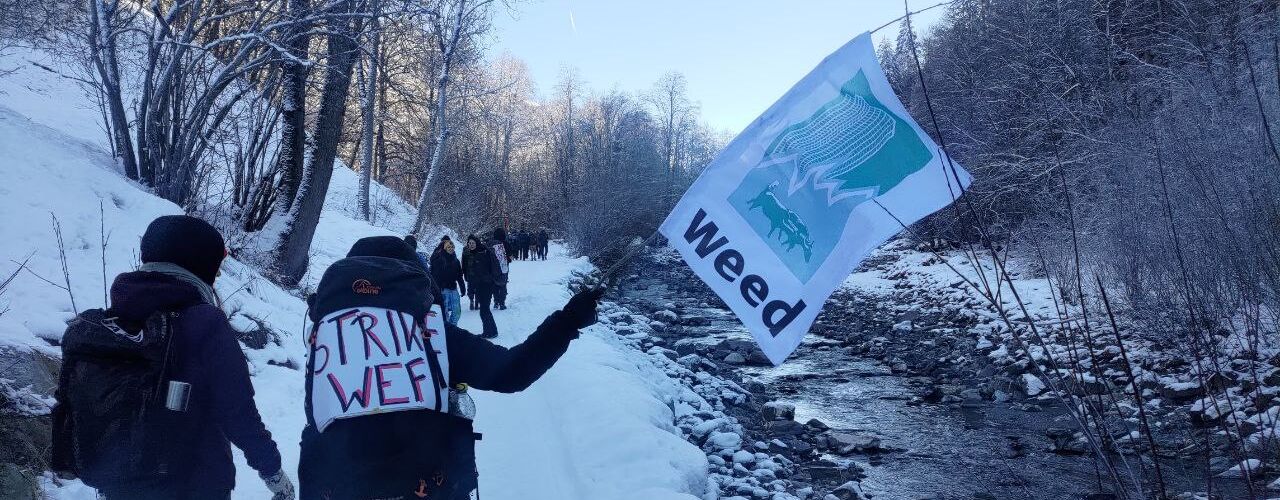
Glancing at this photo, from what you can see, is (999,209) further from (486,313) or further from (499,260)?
(486,313)

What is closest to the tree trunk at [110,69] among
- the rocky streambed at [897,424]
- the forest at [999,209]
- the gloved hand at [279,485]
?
the forest at [999,209]

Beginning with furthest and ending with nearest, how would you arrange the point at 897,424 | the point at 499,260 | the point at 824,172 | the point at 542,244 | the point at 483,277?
the point at 542,244
the point at 499,260
the point at 483,277
the point at 897,424
the point at 824,172

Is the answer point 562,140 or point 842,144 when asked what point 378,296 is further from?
point 562,140

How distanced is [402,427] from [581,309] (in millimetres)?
721

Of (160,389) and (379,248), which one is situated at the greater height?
(379,248)

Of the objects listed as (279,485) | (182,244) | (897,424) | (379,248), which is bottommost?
(897,424)

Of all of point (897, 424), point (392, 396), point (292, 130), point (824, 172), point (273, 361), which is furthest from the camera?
point (292, 130)

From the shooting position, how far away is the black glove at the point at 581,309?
257 cm

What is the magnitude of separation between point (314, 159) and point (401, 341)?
855 cm

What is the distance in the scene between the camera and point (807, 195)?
3.16 metres

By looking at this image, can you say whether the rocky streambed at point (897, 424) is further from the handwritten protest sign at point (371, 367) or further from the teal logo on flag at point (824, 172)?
the handwritten protest sign at point (371, 367)

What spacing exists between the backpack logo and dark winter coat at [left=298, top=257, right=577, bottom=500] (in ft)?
0.04

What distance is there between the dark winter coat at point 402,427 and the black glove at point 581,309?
0.17 feet

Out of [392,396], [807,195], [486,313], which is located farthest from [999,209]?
[392,396]
